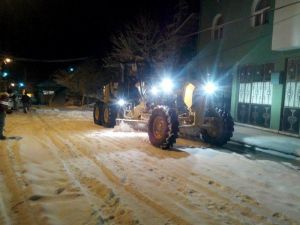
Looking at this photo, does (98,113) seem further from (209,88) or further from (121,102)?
(209,88)

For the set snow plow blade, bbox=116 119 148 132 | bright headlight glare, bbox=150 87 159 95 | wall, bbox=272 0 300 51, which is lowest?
snow plow blade, bbox=116 119 148 132

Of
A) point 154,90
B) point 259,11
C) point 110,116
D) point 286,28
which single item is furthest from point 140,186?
point 259,11

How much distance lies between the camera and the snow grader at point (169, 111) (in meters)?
10.8

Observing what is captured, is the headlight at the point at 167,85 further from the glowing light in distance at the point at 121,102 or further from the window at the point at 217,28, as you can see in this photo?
the window at the point at 217,28

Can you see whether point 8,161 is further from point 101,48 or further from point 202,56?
point 101,48

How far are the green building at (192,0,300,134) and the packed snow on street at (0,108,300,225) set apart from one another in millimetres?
6608

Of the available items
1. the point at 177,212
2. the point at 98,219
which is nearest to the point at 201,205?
the point at 177,212

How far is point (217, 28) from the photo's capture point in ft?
71.8

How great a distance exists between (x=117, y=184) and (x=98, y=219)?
167cm

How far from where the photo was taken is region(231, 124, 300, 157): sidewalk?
11.7 m

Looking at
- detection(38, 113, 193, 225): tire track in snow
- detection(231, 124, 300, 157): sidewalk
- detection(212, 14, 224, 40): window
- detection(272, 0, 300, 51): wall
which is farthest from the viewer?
detection(212, 14, 224, 40): window

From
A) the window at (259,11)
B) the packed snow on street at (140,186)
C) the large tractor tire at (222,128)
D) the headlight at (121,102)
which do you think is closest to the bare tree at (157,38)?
the window at (259,11)

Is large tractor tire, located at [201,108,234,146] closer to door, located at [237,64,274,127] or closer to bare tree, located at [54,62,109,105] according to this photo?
door, located at [237,64,274,127]

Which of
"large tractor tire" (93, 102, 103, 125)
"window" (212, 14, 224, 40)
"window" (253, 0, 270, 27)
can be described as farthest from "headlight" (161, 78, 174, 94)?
"window" (212, 14, 224, 40)
